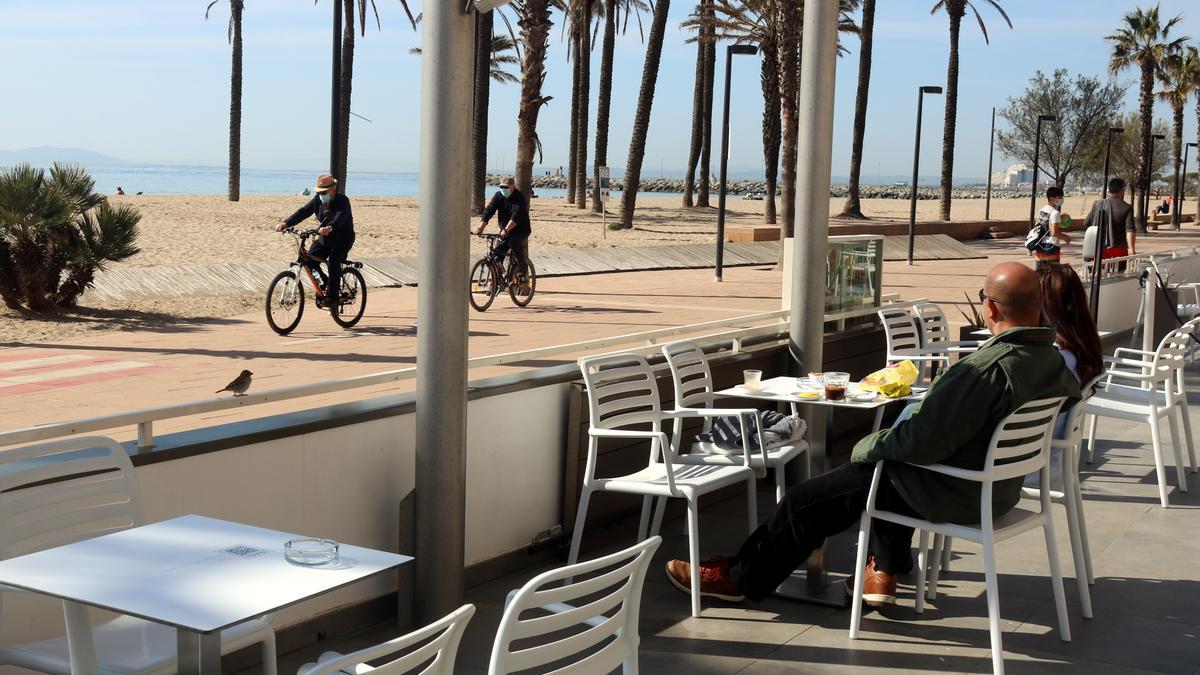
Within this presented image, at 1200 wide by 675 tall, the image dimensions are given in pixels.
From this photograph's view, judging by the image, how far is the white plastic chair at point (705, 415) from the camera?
5.02 m

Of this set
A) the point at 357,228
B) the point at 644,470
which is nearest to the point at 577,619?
the point at 644,470

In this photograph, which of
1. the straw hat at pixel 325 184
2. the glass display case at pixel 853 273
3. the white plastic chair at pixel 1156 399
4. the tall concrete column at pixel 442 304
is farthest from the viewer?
the straw hat at pixel 325 184

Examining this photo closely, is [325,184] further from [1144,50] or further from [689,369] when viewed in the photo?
[1144,50]

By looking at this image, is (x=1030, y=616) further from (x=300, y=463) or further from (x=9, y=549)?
(x=9, y=549)

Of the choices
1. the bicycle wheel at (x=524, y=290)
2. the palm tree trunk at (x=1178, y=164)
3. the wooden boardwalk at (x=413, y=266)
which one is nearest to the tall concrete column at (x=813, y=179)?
the wooden boardwalk at (x=413, y=266)

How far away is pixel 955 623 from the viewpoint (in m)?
4.60

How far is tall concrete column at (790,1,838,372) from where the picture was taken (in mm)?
5879

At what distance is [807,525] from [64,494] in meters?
2.47

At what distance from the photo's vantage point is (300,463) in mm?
4184

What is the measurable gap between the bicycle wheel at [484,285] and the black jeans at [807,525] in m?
11.7

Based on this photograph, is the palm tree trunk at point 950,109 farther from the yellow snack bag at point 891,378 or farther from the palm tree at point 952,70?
the yellow snack bag at point 891,378

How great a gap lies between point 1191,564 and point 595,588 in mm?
3850

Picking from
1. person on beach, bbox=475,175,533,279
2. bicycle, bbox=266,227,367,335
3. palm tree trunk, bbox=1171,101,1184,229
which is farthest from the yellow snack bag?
palm tree trunk, bbox=1171,101,1184,229

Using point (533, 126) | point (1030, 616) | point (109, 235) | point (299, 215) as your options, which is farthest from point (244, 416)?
point (533, 126)
